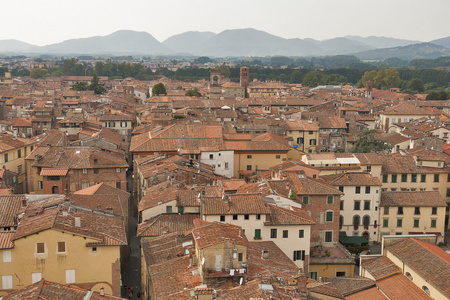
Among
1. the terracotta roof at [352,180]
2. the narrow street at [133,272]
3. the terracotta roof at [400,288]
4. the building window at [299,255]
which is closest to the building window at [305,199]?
the building window at [299,255]

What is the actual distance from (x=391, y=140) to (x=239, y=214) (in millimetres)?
41648

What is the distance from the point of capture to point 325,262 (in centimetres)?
3428

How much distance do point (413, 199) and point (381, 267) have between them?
641 inches

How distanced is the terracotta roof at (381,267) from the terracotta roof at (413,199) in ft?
45.5

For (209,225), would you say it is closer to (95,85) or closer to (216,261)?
(216,261)

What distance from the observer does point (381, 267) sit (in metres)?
29.1

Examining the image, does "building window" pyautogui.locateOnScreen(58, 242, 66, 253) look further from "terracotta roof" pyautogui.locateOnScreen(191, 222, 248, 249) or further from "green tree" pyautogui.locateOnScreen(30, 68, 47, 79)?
"green tree" pyautogui.locateOnScreen(30, 68, 47, 79)

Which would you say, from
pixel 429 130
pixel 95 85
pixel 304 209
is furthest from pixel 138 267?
pixel 95 85

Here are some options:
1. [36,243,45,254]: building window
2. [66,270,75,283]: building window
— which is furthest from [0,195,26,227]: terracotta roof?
[66,270,75,283]: building window

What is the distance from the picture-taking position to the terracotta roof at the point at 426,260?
2489cm

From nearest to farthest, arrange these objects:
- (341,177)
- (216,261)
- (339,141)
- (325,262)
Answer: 1. (216,261)
2. (325,262)
3. (341,177)
4. (339,141)

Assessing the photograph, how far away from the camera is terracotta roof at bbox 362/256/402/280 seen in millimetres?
28219

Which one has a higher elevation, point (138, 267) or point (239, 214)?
point (239, 214)

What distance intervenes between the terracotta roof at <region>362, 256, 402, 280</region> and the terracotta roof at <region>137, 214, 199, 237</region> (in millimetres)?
11112
